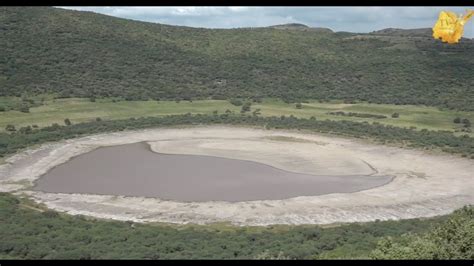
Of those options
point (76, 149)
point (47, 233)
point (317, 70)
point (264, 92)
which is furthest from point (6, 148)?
point (317, 70)

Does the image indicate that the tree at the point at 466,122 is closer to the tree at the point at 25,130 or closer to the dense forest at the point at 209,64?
the dense forest at the point at 209,64

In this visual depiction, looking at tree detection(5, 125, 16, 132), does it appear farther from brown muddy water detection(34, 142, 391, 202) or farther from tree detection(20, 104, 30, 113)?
brown muddy water detection(34, 142, 391, 202)

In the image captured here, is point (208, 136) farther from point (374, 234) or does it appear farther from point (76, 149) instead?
point (374, 234)

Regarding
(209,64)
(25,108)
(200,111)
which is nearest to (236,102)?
(200,111)

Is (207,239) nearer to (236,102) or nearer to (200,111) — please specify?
(200,111)

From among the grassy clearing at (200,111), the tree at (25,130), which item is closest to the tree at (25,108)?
the grassy clearing at (200,111)

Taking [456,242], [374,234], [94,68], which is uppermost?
[94,68]

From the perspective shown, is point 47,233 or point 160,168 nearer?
point 47,233
